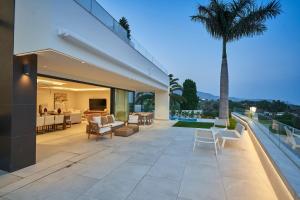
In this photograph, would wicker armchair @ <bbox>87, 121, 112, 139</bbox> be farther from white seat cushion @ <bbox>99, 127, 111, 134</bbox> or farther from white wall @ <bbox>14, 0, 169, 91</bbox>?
white wall @ <bbox>14, 0, 169, 91</bbox>

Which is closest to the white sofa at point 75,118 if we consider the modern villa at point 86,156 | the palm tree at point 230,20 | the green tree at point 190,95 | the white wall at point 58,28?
the modern villa at point 86,156

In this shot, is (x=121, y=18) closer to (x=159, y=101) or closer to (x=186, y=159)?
(x=159, y=101)

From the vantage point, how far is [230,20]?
479 inches

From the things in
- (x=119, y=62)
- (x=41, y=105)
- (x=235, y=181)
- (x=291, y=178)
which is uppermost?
(x=119, y=62)

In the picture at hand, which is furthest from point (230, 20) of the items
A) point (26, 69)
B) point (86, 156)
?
point (26, 69)

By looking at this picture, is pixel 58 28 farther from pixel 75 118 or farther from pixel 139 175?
pixel 75 118

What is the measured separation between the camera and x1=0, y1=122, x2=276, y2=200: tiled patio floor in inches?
138

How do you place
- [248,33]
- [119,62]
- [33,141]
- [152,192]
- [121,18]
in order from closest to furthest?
[152,192] → [33,141] → [119,62] → [248,33] → [121,18]

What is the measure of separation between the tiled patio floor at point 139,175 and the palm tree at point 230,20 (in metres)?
7.11

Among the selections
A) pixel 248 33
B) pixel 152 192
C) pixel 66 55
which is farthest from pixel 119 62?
pixel 248 33

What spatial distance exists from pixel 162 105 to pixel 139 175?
48.0 ft

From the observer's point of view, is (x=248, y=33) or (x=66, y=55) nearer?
(x=66, y=55)

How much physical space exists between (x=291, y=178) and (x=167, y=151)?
13.1ft

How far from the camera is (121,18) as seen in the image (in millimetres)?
24078
